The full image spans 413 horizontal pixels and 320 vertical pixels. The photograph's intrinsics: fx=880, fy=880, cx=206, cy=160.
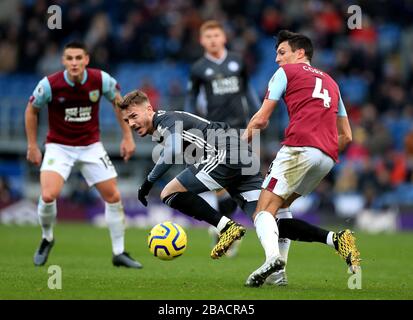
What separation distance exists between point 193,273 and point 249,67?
13.0m

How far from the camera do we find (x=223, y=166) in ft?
27.4

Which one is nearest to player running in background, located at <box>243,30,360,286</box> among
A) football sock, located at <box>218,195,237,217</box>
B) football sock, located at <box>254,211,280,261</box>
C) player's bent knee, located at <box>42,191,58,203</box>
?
football sock, located at <box>254,211,280,261</box>

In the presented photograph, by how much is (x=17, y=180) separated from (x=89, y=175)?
11.3 metres

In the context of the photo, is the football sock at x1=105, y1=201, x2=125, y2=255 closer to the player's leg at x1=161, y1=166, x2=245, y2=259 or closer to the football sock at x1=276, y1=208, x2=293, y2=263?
the player's leg at x1=161, y1=166, x2=245, y2=259

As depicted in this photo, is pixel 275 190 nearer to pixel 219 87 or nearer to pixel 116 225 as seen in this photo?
pixel 116 225

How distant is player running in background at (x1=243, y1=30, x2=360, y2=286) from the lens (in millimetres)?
7832

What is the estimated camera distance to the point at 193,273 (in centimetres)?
946

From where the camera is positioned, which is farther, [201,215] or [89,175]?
[89,175]

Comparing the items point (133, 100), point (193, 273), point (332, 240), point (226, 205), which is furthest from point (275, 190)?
point (226, 205)

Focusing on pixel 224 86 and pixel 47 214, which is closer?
pixel 47 214

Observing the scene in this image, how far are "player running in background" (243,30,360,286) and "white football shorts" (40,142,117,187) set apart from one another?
270 cm

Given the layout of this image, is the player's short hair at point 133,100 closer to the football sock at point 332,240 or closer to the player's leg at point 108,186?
the player's leg at point 108,186

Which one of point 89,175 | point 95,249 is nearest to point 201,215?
point 89,175
